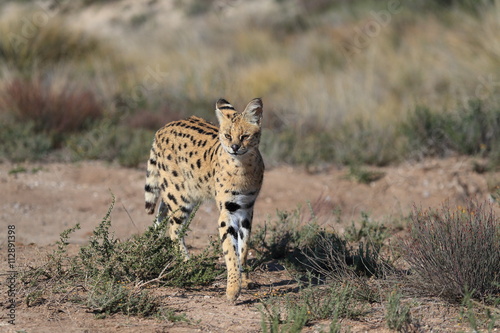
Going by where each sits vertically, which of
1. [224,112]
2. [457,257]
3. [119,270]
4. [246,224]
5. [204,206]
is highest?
[224,112]

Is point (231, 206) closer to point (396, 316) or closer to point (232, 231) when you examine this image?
point (232, 231)

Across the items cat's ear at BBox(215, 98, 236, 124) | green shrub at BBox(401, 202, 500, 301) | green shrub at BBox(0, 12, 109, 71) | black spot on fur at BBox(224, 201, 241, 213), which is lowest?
green shrub at BBox(401, 202, 500, 301)

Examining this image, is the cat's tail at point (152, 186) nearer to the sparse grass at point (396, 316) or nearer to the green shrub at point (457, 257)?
the green shrub at point (457, 257)

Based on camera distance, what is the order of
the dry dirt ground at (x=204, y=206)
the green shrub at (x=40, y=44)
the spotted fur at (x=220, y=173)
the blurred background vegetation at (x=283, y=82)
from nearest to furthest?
the dry dirt ground at (x=204, y=206)
the spotted fur at (x=220, y=173)
the blurred background vegetation at (x=283, y=82)
the green shrub at (x=40, y=44)

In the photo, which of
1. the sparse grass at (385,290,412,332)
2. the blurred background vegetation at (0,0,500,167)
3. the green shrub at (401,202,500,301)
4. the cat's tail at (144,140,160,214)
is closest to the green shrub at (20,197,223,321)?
the cat's tail at (144,140,160,214)

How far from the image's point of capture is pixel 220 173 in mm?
5629

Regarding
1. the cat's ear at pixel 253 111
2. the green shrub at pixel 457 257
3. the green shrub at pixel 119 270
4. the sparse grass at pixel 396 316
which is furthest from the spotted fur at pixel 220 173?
the green shrub at pixel 457 257

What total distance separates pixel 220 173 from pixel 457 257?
1.95 m

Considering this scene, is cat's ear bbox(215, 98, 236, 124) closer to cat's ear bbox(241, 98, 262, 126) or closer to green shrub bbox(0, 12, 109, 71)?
cat's ear bbox(241, 98, 262, 126)

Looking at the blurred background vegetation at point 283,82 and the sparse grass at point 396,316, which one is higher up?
the blurred background vegetation at point 283,82

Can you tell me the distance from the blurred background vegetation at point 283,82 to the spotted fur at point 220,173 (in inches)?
127

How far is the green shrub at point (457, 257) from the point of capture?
4961mm

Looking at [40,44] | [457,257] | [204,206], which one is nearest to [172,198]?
[204,206]

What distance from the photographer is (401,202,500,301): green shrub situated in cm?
496
